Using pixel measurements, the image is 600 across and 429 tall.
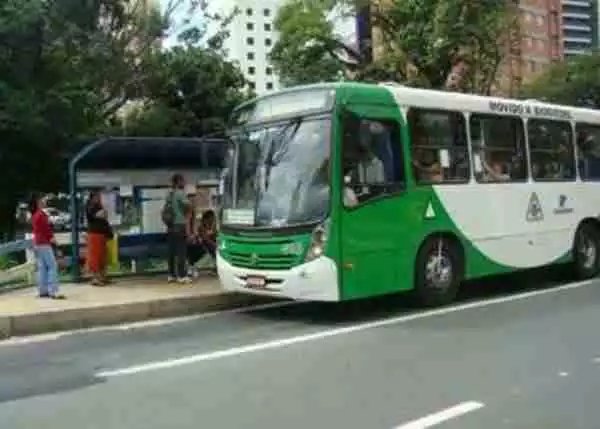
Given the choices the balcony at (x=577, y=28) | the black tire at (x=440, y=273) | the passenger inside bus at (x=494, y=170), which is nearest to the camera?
the black tire at (x=440, y=273)

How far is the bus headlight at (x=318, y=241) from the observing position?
35.1 feet

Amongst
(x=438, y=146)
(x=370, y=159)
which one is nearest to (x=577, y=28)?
(x=438, y=146)

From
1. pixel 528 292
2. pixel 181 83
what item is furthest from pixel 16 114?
pixel 181 83

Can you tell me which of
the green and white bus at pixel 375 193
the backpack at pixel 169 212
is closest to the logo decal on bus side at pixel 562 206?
the green and white bus at pixel 375 193

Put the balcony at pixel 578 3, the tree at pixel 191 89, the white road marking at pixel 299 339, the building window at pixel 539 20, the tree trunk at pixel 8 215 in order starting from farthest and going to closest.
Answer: the building window at pixel 539 20 → the balcony at pixel 578 3 → the tree at pixel 191 89 → the tree trunk at pixel 8 215 → the white road marking at pixel 299 339

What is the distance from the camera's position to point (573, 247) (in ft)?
48.5

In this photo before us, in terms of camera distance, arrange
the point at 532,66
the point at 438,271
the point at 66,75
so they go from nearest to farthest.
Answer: the point at 438,271, the point at 66,75, the point at 532,66

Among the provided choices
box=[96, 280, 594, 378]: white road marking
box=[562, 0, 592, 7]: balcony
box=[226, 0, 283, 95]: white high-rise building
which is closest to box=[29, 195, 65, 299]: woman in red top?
box=[96, 280, 594, 378]: white road marking

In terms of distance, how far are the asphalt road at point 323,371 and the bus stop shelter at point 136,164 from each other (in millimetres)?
3544

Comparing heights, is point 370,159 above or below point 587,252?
above

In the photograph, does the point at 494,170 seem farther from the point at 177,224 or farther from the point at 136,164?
the point at 136,164

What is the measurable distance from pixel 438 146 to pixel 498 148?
1.43 m

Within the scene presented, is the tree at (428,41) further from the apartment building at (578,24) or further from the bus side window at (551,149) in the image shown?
the apartment building at (578,24)

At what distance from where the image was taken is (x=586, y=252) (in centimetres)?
1512
